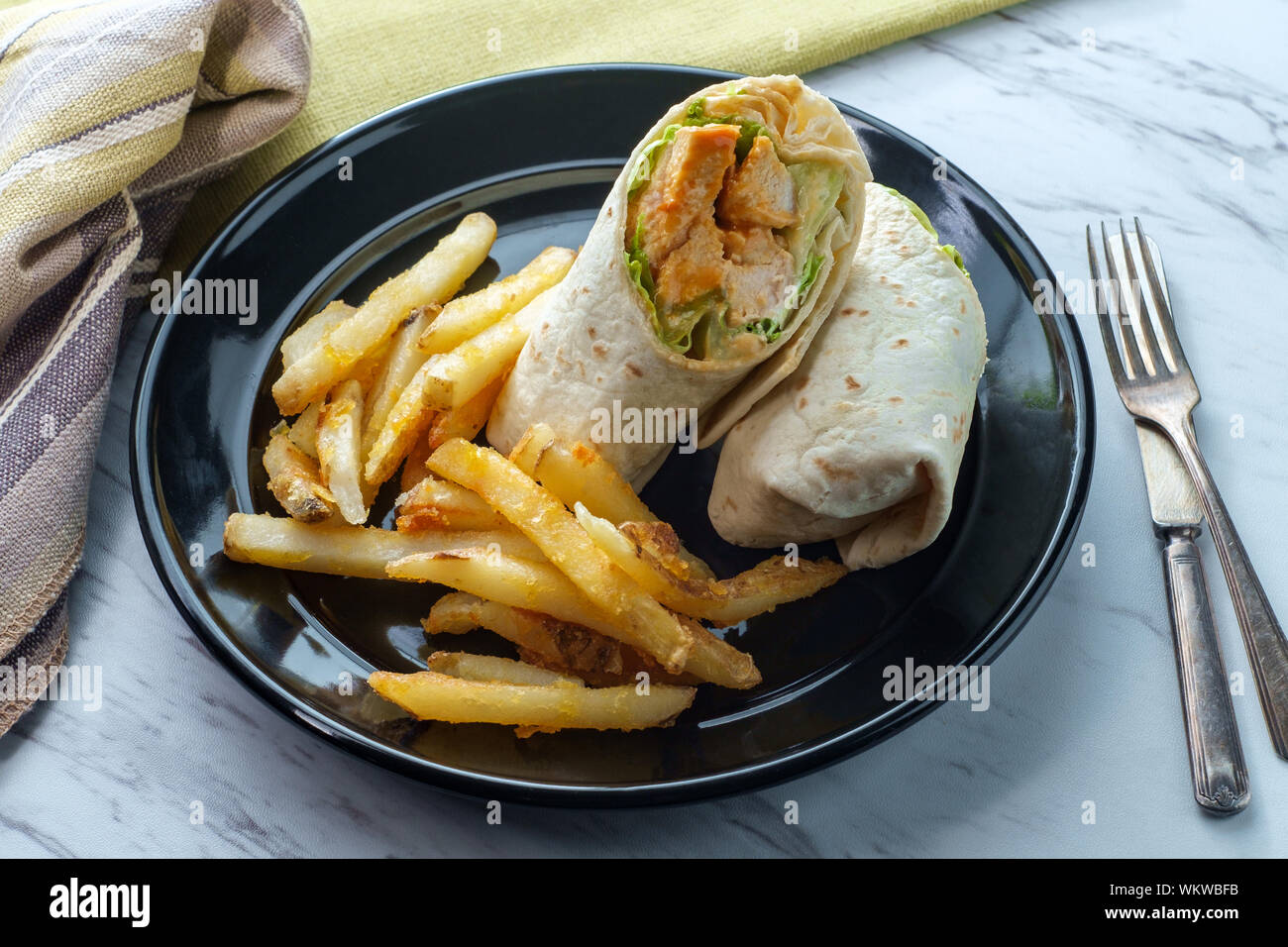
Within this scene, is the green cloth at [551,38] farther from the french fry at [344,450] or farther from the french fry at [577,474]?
the french fry at [577,474]

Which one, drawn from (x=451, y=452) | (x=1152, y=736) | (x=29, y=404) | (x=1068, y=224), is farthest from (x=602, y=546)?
(x=1068, y=224)

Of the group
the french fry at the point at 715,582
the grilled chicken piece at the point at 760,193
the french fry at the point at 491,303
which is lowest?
the french fry at the point at 715,582

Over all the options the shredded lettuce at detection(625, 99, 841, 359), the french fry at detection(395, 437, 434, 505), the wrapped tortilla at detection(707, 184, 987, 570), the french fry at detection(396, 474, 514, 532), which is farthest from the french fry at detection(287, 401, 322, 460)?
the wrapped tortilla at detection(707, 184, 987, 570)

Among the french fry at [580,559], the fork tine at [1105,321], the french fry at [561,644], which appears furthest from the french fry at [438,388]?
the fork tine at [1105,321]

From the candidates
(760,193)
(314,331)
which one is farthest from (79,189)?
(760,193)

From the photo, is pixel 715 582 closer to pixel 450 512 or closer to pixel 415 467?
pixel 450 512

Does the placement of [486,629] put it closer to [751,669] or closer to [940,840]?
[751,669]
